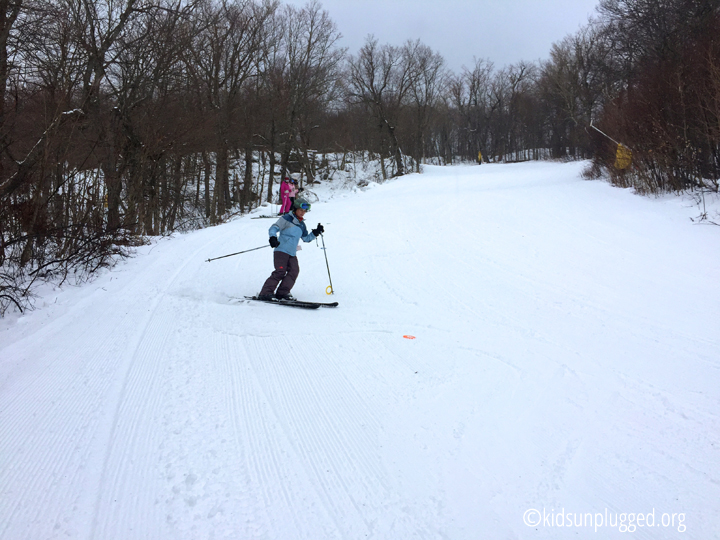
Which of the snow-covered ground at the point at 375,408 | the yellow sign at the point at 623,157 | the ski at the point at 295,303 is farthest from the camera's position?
the yellow sign at the point at 623,157

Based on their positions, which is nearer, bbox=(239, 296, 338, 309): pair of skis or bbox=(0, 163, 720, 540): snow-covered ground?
bbox=(0, 163, 720, 540): snow-covered ground

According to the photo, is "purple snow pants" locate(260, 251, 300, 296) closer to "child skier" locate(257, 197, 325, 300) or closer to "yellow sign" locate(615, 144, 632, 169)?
"child skier" locate(257, 197, 325, 300)

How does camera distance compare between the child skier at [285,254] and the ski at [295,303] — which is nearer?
the ski at [295,303]

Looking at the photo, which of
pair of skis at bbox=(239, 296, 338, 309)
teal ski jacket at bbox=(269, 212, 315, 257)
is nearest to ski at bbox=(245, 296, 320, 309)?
pair of skis at bbox=(239, 296, 338, 309)

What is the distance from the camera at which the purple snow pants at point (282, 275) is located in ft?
20.4

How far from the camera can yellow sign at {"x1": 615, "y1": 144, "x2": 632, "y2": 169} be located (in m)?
13.0

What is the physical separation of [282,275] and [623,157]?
12.8 metres

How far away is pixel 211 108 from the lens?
2098 centimetres

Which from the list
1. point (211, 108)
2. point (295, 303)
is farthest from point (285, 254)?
point (211, 108)

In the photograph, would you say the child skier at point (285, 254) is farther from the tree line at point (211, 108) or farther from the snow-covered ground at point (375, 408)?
the tree line at point (211, 108)

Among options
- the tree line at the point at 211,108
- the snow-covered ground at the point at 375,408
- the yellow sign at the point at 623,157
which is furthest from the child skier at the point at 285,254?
the yellow sign at the point at 623,157

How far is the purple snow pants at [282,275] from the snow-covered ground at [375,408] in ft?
1.40

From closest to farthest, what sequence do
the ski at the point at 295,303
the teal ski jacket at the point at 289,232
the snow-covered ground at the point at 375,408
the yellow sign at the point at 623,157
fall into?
1. the snow-covered ground at the point at 375,408
2. the ski at the point at 295,303
3. the teal ski jacket at the point at 289,232
4. the yellow sign at the point at 623,157

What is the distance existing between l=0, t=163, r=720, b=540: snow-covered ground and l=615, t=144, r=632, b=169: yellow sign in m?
7.29
